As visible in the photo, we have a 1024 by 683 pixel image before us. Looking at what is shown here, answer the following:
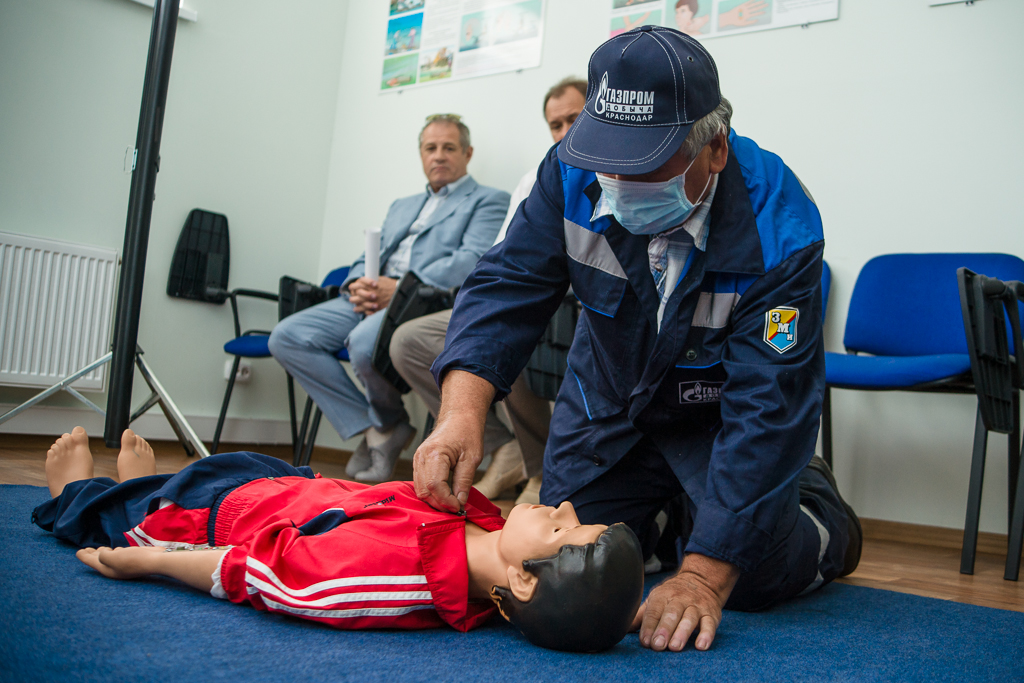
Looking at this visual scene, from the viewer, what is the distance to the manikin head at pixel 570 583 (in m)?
0.90

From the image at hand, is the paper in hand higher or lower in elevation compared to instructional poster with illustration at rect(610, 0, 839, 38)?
lower

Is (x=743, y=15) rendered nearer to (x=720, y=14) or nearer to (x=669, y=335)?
(x=720, y=14)

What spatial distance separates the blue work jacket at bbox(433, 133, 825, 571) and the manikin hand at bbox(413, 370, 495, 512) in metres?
0.09

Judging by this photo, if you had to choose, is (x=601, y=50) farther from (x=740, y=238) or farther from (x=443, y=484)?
(x=443, y=484)

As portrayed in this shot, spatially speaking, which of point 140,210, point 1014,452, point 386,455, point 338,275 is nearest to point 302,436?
point 386,455

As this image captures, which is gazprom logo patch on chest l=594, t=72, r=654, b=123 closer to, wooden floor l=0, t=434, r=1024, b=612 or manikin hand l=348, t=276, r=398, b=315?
wooden floor l=0, t=434, r=1024, b=612

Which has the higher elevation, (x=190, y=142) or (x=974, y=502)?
(x=190, y=142)

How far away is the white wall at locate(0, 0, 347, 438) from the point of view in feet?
9.73

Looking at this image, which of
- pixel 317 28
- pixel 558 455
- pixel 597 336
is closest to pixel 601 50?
pixel 597 336

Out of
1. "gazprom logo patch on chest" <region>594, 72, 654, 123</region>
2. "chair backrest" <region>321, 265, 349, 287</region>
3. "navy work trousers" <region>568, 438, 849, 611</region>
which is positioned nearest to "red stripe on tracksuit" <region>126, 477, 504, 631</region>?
"navy work trousers" <region>568, 438, 849, 611</region>

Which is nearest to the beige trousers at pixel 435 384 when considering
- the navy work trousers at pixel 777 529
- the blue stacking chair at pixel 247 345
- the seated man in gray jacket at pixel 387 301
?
the seated man in gray jacket at pixel 387 301

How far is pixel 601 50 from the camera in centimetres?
117

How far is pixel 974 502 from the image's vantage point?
6.36ft

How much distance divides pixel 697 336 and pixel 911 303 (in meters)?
1.44
